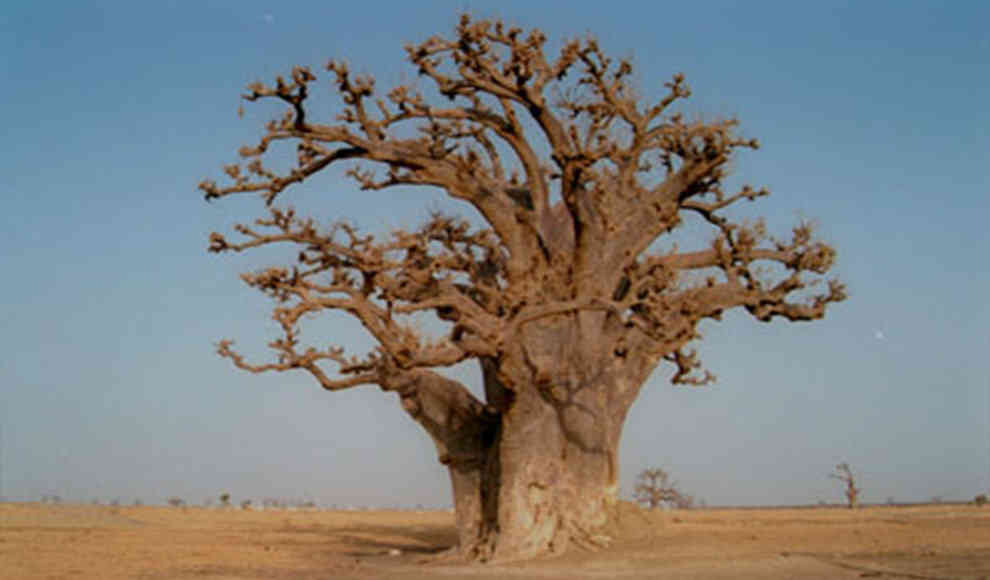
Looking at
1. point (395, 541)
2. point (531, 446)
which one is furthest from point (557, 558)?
point (395, 541)

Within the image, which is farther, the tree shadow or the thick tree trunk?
the tree shadow

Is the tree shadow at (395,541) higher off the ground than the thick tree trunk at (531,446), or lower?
lower

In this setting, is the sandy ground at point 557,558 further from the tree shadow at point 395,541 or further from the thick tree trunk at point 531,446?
the thick tree trunk at point 531,446

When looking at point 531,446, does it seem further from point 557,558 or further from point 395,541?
point 395,541

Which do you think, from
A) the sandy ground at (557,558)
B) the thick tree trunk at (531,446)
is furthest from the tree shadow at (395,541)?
the thick tree trunk at (531,446)

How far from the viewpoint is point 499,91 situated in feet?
46.4

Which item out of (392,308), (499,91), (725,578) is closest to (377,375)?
(392,308)

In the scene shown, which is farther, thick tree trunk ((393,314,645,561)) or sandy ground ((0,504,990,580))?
thick tree trunk ((393,314,645,561))

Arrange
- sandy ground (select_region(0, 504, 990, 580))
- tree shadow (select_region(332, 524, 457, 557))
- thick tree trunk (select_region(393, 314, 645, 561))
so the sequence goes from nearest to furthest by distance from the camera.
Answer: sandy ground (select_region(0, 504, 990, 580)) → thick tree trunk (select_region(393, 314, 645, 561)) → tree shadow (select_region(332, 524, 457, 557))

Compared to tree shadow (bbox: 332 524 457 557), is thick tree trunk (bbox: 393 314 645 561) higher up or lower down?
higher up

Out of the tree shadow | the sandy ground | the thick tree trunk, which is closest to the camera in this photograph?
the sandy ground

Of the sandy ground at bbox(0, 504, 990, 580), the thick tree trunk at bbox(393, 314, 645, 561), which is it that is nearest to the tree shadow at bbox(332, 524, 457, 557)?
the sandy ground at bbox(0, 504, 990, 580)

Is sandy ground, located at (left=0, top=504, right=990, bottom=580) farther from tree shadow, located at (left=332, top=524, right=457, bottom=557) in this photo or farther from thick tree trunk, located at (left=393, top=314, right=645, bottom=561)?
thick tree trunk, located at (left=393, top=314, right=645, bottom=561)

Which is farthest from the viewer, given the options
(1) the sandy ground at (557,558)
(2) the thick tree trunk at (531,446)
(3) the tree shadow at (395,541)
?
(3) the tree shadow at (395,541)
